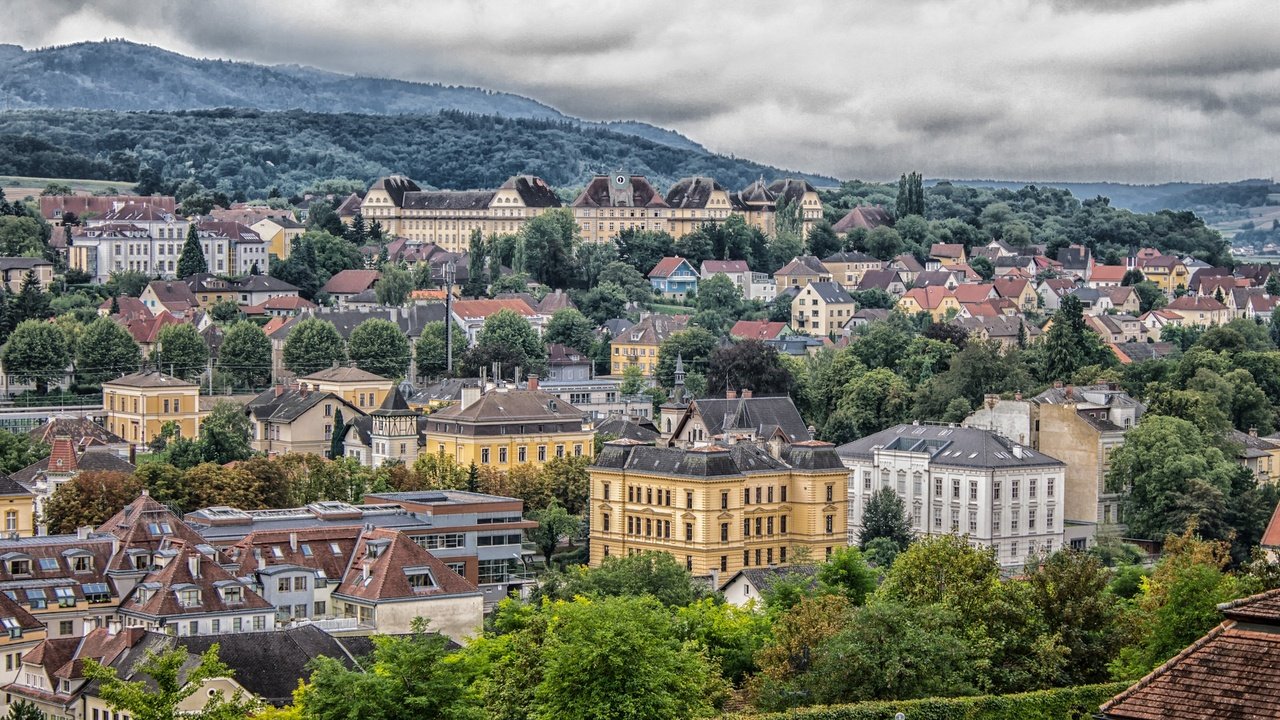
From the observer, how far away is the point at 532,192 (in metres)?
160

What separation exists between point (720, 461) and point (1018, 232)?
10877 cm

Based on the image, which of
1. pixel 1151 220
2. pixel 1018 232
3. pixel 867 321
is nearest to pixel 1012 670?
pixel 867 321

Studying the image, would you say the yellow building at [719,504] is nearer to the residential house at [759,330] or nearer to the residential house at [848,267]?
the residential house at [759,330]

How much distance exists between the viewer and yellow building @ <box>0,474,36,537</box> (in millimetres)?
72125

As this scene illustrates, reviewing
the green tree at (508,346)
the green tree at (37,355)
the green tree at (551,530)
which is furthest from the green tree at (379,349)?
the green tree at (551,530)

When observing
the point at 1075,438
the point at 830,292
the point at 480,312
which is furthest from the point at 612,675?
the point at 830,292

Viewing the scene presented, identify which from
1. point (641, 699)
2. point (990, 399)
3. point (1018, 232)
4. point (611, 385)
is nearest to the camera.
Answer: point (641, 699)

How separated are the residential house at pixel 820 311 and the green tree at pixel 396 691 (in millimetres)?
101332

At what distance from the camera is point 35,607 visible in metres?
53.1

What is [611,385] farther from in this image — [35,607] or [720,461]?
[35,607]

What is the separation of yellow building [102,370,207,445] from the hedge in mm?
63450

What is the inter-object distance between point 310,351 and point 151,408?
48.9 ft

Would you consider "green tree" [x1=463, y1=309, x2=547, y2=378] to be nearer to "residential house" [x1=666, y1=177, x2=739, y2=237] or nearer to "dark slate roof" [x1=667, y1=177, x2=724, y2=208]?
"residential house" [x1=666, y1=177, x2=739, y2=237]

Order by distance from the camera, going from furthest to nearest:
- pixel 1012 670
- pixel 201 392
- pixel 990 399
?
1. pixel 201 392
2. pixel 990 399
3. pixel 1012 670
